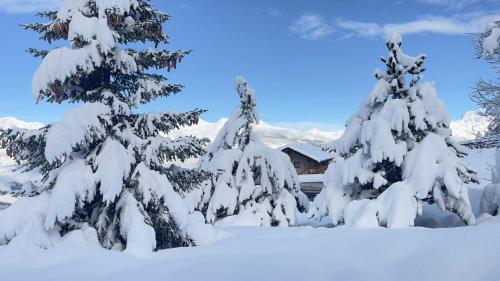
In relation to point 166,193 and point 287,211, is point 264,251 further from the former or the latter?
point 287,211

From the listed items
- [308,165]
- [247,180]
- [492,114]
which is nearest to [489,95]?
[492,114]

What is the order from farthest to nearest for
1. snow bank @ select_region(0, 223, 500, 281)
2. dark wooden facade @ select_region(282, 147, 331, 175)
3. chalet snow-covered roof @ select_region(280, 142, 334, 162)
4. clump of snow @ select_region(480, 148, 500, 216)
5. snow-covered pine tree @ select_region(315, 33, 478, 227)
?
dark wooden facade @ select_region(282, 147, 331, 175) → chalet snow-covered roof @ select_region(280, 142, 334, 162) → clump of snow @ select_region(480, 148, 500, 216) → snow-covered pine tree @ select_region(315, 33, 478, 227) → snow bank @ select_region(0, 223, 500, 281)

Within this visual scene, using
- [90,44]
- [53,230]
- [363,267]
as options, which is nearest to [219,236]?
[53,230]

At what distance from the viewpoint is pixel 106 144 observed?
8.38m

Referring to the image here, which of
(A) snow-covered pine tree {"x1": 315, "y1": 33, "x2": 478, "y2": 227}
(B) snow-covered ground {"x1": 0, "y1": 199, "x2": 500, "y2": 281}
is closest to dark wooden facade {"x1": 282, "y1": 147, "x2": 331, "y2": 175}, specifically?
(A) snow-covered pine tree {"x1": 315, "y1": 33, "x2": 478, "y2": 227}

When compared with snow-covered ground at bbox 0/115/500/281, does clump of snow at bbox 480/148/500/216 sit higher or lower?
higher

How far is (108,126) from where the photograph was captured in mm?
8805

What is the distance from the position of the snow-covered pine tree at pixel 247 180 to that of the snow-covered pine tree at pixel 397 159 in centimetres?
523

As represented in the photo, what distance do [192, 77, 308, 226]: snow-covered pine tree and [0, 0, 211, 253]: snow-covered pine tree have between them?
9.00 metres

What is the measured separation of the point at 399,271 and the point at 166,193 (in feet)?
15.9

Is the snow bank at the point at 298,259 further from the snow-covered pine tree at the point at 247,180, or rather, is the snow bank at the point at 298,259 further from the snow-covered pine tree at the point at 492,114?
the snow-covered pine tree at the point at 247,180

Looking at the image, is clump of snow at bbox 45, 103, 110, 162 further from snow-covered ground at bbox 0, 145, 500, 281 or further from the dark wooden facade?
the dark wooden facade

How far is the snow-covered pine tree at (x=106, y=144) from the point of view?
7598mm

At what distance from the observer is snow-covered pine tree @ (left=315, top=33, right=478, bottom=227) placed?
11609 mm
